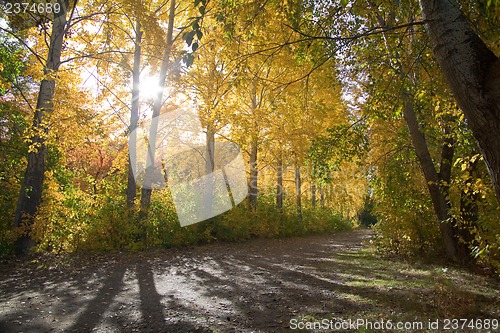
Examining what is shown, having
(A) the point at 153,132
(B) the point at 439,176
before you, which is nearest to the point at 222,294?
(B) the point at 439,176

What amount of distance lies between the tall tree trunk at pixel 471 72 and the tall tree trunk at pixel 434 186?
5325mm

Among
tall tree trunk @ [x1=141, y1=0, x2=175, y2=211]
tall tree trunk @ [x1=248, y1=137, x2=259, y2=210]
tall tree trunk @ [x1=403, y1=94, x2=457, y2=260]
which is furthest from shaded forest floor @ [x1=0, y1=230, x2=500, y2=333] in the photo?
tall tree trunk @ [x1=248, y1=137, x2=259, y2=210]

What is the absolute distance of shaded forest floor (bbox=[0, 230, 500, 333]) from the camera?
4062mm

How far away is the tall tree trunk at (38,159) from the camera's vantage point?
834 cm

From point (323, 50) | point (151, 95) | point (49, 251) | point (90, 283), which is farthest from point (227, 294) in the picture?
point (151, 95)

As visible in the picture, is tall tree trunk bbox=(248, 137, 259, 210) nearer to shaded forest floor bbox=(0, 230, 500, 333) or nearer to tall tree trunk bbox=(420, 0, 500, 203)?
shaded forest floor bbox=(0, 230, 500, 333)

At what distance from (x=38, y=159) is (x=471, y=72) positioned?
32.4 feet

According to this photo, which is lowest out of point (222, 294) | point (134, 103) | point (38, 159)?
point (222, 294)

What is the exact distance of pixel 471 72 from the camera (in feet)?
7.85

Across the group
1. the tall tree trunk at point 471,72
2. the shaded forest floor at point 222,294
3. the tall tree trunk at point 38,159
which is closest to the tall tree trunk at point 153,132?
the shaded forest floor at point 222,294

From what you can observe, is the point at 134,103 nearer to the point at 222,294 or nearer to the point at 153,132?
the point at 153,132

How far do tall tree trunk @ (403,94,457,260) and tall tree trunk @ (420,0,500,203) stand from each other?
17.5ft

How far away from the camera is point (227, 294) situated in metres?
5.45

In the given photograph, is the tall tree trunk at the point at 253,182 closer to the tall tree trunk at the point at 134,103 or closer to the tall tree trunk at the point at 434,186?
the tall tree trunk at the point at 134,103
